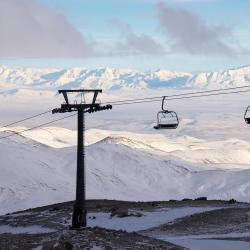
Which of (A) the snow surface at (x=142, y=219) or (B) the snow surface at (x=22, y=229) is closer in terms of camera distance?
(B) the snow surface at (x=22, y=229)

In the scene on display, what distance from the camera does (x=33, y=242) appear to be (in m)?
34.2

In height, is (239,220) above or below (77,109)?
below

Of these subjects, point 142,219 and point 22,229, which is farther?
point 142,219

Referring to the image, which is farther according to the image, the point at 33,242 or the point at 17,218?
the point at 17,218

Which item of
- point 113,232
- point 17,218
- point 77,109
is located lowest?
point 17,218

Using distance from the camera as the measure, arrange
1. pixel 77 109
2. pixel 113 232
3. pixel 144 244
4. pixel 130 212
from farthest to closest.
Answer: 1. pixel 130 212
2. pixel 77 109
3. pixel 113 232
4. pixel 144 244

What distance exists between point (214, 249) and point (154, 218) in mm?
19833

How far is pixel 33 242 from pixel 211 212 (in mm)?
23284

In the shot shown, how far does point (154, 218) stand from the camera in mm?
54188

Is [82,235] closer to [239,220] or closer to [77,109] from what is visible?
[77,109]

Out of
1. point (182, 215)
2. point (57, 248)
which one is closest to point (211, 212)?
point (182, 215)

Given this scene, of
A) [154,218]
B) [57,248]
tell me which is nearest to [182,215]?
[154,218]

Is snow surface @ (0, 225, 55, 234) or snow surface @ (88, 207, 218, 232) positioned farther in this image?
snow surface @ (88, 207, 218, 232)

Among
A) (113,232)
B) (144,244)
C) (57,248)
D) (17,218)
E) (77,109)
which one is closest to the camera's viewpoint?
(57,248)
